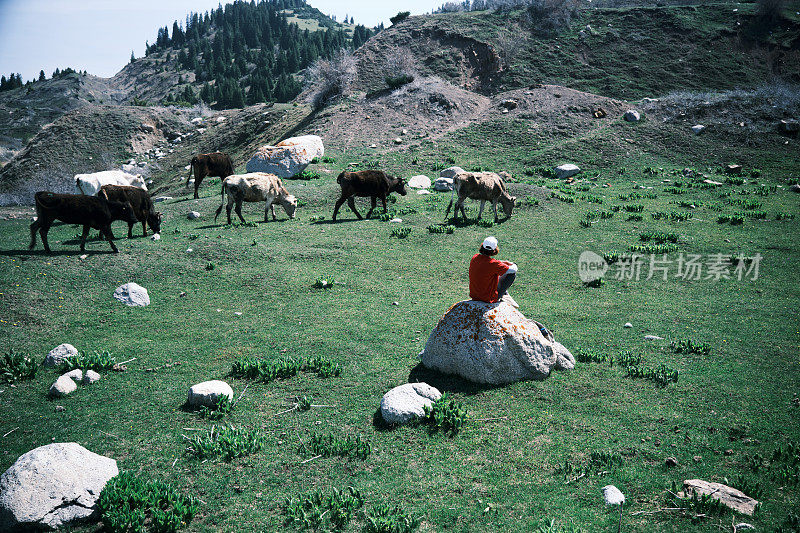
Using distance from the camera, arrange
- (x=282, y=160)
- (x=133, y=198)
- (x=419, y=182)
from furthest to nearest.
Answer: (x=282, y=160) < (x=419, y=182) < (x=133, y=198)

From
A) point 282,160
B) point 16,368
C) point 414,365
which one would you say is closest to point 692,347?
point 414,365

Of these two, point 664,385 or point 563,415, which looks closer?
point 563,415

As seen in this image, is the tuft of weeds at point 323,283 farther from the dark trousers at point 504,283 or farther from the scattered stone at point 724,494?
the scattered stone at point 724,494

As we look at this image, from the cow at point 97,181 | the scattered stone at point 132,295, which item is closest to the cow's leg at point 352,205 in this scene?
the cow at point 97,181

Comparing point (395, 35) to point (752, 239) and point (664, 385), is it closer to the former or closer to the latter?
point (752, 239)

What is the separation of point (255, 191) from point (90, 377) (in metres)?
12.2

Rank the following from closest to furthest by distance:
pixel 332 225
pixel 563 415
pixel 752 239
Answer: pixel 563 415 → pixel 752 239 → pixel 332 225

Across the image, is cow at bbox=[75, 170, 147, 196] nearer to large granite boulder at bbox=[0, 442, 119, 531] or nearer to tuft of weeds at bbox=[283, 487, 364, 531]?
large granite boulder at bbox=[0, 442, 119, 531]

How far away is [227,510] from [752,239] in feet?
57.7

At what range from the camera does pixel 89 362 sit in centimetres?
812

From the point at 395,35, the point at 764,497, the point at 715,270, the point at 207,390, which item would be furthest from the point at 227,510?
the point at 395,35

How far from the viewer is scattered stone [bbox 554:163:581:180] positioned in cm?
2583

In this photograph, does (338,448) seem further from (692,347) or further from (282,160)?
(282,160)

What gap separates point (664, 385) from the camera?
759cm
